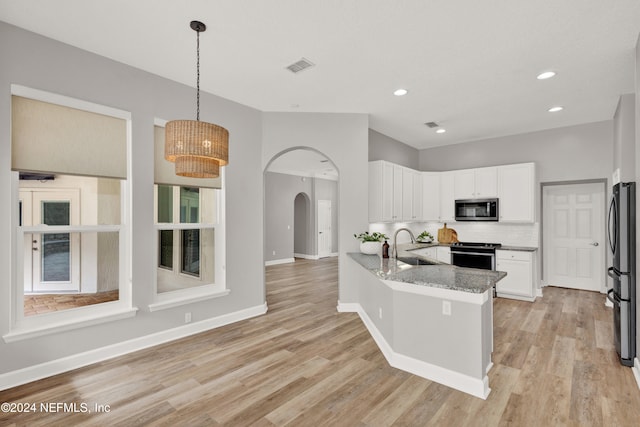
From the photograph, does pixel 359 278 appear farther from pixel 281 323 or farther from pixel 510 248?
pixel 510 248

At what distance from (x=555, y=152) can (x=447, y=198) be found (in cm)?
199

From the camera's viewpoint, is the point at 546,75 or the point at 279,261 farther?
the point at 279,261

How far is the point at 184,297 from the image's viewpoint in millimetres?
3848

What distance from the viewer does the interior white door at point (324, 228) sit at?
10992 millimetres

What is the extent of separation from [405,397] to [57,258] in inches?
133

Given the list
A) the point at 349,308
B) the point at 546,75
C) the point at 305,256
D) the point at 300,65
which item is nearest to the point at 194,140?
the point at 300,65

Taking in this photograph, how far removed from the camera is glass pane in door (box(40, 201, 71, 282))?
2.93 meters

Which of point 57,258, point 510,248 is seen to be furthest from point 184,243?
point 510,248

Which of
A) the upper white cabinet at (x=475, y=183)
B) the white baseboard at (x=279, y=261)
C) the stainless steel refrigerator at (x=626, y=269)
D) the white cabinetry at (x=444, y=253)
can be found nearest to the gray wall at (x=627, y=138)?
the stainless steel refrigerator at (x=626, y=269)

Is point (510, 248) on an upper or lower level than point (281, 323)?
upper

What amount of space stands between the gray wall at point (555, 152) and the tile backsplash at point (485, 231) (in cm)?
101

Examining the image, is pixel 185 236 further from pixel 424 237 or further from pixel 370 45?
pixel 424 237

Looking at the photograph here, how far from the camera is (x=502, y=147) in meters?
6.25

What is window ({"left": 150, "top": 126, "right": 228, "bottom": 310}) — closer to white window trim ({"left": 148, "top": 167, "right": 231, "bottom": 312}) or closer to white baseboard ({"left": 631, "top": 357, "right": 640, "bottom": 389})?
white window trim ({"left": 148, "top": 167, "right": 231, "bottom": 312})
